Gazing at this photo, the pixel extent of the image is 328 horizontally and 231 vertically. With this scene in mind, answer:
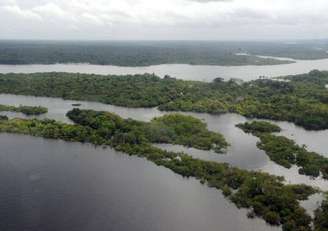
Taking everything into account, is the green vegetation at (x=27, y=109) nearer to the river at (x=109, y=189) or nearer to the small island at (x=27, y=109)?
the small island at (x=27, y=109)

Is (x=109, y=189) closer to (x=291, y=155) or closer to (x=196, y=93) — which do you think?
(x=291, y=155)

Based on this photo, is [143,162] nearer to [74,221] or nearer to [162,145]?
[162,145]

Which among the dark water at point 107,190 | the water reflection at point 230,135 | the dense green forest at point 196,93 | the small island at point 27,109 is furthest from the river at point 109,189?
the small island at point 27,109

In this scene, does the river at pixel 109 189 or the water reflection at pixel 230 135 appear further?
the water reflection at pixel 230 135

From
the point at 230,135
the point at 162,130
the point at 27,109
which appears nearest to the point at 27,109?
the point at 27,109

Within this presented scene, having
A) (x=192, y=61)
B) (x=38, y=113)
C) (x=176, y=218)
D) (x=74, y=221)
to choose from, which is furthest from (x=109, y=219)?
(x=192, y=61)

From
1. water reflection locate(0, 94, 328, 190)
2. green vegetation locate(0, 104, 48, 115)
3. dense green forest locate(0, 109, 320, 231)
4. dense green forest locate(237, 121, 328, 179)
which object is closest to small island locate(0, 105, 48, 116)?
green vegetation locate(0, 104, 48, 115)

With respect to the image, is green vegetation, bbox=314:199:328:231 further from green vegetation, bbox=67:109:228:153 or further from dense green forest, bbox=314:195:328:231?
green vegetation, bbox=67:109:228:153
